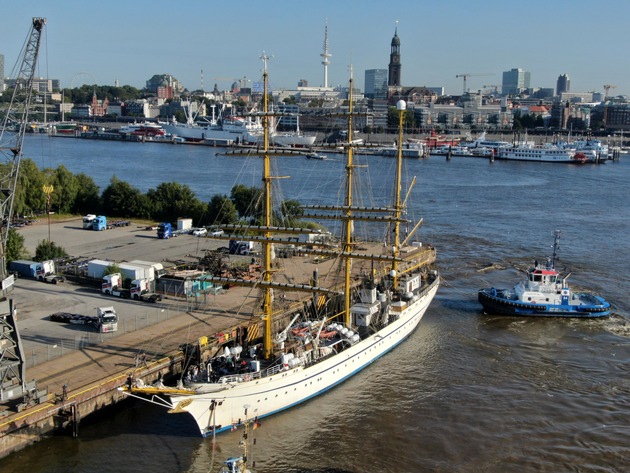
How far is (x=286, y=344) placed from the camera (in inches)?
747

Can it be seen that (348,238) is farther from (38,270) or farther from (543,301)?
(38,270)

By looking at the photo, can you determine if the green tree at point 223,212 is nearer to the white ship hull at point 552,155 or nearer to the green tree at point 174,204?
the green tree at point 174,204

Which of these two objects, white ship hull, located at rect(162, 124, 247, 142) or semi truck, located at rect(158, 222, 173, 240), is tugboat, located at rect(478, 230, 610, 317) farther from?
white ship hull, located at rect(162, 124, 247, 142)

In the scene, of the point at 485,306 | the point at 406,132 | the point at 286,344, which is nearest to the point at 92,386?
the point at 286,344

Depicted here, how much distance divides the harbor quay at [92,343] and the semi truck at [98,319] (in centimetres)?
19

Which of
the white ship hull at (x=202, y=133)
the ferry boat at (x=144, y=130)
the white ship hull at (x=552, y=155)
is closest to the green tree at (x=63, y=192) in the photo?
the white ship hull at (x=552, y=155)

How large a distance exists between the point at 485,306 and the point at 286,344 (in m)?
→ 11.1

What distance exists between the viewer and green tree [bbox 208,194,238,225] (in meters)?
38.6

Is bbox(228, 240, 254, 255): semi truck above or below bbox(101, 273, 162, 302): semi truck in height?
above

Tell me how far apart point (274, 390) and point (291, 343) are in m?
2.23

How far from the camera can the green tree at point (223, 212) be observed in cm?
3859

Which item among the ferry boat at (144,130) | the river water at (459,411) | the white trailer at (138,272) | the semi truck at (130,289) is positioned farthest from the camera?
the ferry boat at (144,130)

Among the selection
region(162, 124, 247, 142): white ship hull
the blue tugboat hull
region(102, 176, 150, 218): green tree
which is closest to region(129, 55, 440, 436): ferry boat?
the blue tugboat hull

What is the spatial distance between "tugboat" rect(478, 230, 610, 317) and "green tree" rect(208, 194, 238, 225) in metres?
16.7
